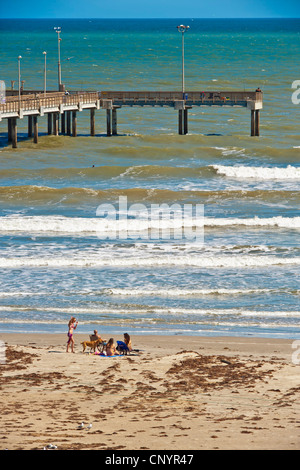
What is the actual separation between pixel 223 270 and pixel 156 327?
23.3 feet

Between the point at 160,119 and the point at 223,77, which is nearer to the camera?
the point at 160,119

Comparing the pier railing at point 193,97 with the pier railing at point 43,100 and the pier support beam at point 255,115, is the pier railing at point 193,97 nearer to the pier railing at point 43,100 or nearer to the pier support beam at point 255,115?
the pier support beam at point 255,115

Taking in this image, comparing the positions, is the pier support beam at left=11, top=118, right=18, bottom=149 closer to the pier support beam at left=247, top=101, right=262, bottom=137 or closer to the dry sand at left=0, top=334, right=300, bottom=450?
the pier support beam at left=247, top=101, right=262, bottom=137

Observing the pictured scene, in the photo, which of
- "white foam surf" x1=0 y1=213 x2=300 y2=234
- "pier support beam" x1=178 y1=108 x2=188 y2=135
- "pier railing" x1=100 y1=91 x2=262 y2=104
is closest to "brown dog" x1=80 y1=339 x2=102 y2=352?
"white foam surf" x1=0 y1=213 x2=300 y2=234

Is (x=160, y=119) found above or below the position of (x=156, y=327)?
above

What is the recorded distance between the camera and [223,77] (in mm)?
107875

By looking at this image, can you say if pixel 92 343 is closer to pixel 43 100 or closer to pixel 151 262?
pixel 151 262

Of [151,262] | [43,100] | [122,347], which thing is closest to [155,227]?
[151,262]

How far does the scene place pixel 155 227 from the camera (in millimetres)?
36594

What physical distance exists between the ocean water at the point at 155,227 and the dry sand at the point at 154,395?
200cm

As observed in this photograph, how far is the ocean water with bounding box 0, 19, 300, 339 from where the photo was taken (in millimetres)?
24328

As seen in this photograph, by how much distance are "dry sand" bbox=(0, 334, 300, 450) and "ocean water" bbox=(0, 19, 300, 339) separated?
6.56ft
